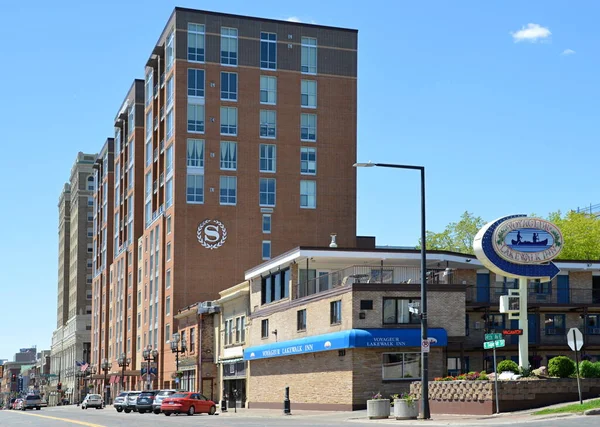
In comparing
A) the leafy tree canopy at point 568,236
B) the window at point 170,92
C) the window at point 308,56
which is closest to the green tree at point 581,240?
the leafy tree canopy at point 568,236

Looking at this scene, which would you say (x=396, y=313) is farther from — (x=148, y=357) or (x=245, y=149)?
(x=148, y=357)

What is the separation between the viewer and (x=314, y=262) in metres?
60.3

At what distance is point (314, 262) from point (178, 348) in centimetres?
2952

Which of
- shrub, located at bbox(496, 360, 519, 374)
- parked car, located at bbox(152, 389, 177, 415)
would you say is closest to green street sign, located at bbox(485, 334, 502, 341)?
shrub, located at bbox(496, 360, 519, 374)

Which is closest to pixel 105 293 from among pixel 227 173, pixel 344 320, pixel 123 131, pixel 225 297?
pixel 123 131

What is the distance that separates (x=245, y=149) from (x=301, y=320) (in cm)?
3655

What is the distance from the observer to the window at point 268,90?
93188 millimetres

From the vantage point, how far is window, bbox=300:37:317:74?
311 ft

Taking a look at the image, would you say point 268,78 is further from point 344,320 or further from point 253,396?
point 344,320

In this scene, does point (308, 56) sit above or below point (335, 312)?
above

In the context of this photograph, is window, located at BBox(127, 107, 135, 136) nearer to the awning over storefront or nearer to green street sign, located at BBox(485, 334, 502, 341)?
the awning over storefront

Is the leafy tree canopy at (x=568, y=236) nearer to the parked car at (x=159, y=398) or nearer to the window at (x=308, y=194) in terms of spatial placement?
the window at (x=308, y=194)

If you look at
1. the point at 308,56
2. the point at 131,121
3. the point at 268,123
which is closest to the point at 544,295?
the point at 268,123

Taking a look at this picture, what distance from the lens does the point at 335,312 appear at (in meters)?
52.9
